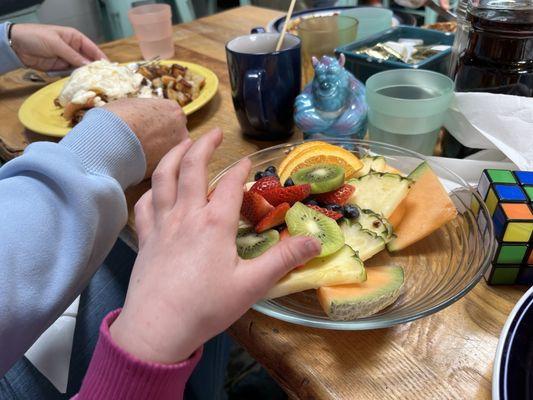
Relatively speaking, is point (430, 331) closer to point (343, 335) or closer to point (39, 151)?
point (343, 335)

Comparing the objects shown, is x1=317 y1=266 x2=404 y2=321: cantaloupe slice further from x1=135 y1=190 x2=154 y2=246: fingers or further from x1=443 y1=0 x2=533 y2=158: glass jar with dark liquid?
x1=443 y1=0 x2=533 y2=158: glass jar with dark liquid

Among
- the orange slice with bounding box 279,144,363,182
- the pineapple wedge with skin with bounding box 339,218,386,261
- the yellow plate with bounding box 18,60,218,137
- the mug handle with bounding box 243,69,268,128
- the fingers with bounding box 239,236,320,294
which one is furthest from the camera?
the yellow plate with bounding box 18,60,218,137

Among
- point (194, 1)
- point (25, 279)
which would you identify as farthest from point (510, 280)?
point (194, 1)

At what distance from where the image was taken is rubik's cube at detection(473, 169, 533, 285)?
16.8 inches

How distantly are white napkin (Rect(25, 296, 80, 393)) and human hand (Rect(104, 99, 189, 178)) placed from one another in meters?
0.25

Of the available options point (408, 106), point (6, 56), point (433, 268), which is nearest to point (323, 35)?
point (408, 106)

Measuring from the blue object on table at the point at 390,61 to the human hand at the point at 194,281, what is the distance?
44cm

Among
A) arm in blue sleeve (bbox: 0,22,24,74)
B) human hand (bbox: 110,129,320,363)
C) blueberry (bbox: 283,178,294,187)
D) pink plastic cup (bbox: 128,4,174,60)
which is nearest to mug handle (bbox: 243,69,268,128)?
blueberry (bbox: 283,178,294,187)

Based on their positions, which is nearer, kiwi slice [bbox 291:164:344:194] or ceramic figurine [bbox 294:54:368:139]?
kiwi slice [bbox 291:164:344:194]

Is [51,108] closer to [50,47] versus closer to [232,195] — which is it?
[50,47]

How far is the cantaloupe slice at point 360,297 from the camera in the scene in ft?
1.25

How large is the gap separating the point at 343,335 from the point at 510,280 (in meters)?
0.19

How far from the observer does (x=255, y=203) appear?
47 cm

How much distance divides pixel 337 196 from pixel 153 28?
838mm
